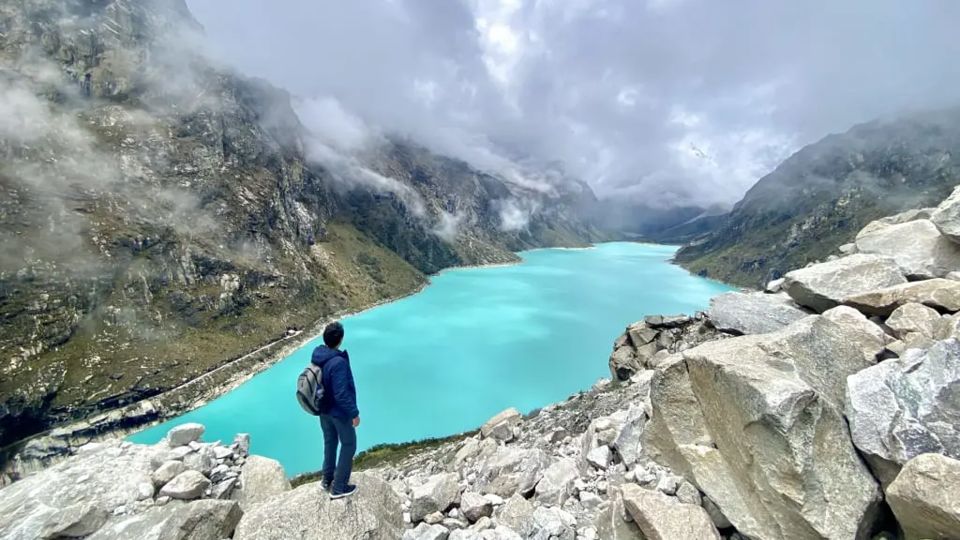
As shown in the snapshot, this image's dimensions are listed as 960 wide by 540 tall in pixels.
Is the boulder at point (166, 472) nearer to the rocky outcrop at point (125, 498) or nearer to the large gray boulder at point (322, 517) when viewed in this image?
the rocky outcrop at point (125, 498)

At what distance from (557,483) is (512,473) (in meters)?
1.45

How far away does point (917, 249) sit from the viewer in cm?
1165

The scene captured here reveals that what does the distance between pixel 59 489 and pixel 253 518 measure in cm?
433

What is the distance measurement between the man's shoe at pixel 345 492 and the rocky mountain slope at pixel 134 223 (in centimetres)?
9396

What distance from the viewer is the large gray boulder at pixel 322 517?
7.86 meters

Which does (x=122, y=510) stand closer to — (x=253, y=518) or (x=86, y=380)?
(x=253, y=518)

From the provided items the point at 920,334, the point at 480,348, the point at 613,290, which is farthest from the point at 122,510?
the point at 613,290

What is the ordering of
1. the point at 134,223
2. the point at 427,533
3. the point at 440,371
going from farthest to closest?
the point at 134,223
the point at 440,371
the point at 427,533

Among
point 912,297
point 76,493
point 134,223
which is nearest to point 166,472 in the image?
point 76,493

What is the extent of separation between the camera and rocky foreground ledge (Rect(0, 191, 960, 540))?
243 inches

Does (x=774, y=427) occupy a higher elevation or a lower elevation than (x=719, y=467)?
higher

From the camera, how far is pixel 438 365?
8788cm

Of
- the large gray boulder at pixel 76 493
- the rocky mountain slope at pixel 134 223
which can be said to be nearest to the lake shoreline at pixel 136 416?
the rocky mountain slope at pixel 134 223

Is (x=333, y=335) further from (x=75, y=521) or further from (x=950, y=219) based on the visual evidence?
(x=950, y=219)
